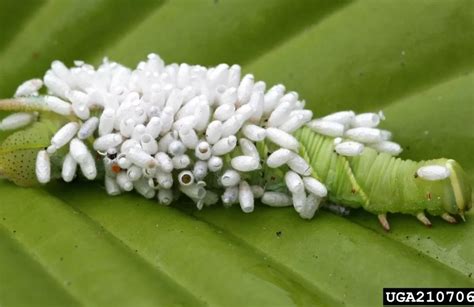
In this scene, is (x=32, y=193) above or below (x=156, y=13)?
below

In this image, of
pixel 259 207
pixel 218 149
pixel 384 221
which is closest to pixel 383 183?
pixel 384 221

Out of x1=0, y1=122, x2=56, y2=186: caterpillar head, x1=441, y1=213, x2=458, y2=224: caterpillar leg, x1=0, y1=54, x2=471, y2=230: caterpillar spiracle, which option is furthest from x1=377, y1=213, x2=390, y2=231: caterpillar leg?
x1=0, y1=122, x2=56, y2=186: caterpillar head

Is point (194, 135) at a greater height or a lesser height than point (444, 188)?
greater

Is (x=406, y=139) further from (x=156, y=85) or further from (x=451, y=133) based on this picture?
(x=156, y=85)

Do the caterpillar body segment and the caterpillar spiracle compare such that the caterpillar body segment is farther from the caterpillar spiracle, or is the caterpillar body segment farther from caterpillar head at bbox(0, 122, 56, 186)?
caterpillar head at bbox(0, 122, 56, 186)

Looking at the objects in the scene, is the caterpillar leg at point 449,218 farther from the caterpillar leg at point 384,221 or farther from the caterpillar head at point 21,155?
the caterpillar head at point 21,155

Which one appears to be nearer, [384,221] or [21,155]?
[384,221]

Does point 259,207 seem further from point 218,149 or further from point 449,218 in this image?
point 449,218

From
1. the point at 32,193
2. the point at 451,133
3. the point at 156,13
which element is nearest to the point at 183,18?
the point at 156,13
